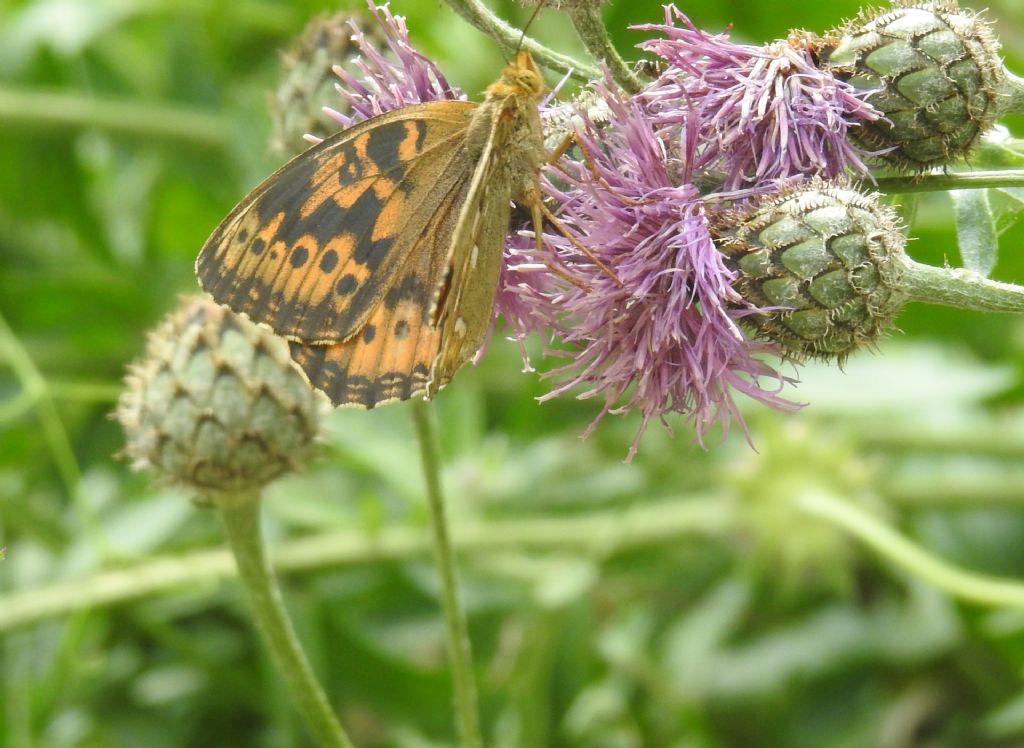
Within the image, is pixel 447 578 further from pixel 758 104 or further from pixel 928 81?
pixel 928 81

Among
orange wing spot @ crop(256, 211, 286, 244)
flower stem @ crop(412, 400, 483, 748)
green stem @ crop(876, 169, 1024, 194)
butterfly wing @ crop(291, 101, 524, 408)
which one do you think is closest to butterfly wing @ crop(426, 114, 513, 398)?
butterfly wing @ crop(291, 101, 524, 408)

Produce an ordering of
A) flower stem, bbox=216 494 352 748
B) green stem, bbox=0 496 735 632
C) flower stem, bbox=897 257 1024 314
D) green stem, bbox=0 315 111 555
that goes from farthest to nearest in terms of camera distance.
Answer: green stem, bbox=0 496 735 632, green stem, bbox=0 315 111 555, flower stem, bbox=216 494 352 748, flower stem, bbox=897 257 1024 314

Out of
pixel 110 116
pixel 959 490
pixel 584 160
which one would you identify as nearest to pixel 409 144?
pixel 584 160

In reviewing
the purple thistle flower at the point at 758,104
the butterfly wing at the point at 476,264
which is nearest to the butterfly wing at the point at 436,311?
the butterfly wing at the point at 476,264

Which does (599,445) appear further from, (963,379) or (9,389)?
(9,389)

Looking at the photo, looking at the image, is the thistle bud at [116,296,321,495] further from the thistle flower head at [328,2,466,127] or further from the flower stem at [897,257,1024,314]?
the flower stem at [897,257,1024,314]

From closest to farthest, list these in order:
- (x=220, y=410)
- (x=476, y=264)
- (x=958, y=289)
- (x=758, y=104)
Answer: (x=958, y=289) < (x=758, y=104) < (x=476, y=264) < (x=220, y=410)
